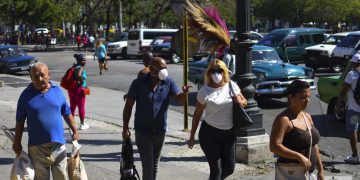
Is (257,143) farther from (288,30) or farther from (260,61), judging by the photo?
(288,30)

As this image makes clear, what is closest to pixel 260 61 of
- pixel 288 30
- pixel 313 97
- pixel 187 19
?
pixel 313 97

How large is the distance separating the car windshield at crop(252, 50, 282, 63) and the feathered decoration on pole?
7106 mm

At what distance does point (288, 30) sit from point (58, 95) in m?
22.8

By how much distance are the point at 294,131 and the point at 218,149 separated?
1527 mm

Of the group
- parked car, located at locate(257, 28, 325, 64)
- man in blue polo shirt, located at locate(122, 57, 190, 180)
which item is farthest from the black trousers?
parked car, located at locate(257, 28, 325, 64)

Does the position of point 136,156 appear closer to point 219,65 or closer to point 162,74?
point 162,74

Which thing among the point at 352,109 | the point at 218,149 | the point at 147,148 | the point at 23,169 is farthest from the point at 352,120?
the point at 23,169

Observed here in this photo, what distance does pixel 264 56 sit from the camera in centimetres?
1597

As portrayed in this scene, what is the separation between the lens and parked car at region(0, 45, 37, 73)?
2598 centimetres

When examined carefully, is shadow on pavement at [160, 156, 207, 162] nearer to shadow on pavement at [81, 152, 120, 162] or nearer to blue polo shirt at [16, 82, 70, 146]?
shadow on pavement at [81, 152, 120, 162]

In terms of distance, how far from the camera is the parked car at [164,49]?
31.3 metres

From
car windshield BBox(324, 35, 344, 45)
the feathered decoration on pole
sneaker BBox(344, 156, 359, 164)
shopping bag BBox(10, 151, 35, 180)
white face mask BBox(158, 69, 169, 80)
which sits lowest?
sneaker BBox(344, 156, 359, 164)

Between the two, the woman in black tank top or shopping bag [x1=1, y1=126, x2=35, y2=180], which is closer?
the woman in black tank top

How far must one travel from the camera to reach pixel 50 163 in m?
5.82
